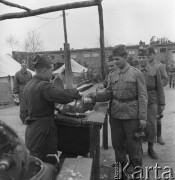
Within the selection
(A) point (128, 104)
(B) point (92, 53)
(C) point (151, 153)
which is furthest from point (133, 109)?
(B) point (92, 53)

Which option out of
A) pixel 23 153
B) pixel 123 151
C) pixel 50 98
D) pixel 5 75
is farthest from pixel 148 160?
pixel 5 75

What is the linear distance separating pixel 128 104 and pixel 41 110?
1.28 meters

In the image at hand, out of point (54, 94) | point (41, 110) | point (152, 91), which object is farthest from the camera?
point (152, 91)

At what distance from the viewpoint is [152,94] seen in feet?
18.1

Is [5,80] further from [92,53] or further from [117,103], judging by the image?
[92,53]

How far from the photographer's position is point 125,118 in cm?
430

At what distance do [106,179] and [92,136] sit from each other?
1.14 meters

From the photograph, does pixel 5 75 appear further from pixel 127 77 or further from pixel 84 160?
pixel 84 160

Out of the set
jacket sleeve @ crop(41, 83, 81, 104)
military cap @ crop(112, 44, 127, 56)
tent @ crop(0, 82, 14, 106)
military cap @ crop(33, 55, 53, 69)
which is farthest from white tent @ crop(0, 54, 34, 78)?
jacket sleeve @ crop(41, 83, 81, 104)

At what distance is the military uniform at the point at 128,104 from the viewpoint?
4266mm

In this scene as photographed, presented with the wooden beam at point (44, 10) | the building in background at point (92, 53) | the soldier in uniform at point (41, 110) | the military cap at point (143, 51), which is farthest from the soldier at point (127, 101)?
the building in background at point (92, 53)

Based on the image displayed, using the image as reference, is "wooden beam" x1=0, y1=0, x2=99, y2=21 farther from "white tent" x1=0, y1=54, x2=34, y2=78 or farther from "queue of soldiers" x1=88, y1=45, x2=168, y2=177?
"white tent" x1=0, y1=54, x2=34, y2=78

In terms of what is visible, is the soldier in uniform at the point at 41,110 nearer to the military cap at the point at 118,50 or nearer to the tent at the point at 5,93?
the military cap at the point at 118,50

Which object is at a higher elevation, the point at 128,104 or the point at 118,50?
the point at 118,50
